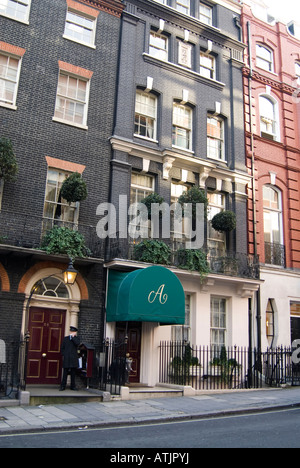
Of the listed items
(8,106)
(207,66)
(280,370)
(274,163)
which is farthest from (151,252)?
(207,66)

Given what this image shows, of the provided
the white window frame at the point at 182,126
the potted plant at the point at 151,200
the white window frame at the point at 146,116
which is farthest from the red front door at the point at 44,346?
the white window frame at the point at 182,126

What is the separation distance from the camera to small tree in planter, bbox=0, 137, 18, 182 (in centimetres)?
1348

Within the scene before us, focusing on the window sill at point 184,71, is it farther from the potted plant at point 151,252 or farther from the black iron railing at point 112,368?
the black iron railing at point 112,368

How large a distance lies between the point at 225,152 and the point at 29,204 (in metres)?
9.71

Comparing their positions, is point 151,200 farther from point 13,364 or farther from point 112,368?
point 13,364

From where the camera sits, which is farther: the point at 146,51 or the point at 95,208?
the point at 146,51

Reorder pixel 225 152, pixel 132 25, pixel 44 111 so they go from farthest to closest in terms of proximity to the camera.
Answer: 1. pixel 225 152
2. pixel 132 25
3. pixel 44 111

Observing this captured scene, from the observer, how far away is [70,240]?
1404cm

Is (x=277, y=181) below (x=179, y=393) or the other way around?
the other way around

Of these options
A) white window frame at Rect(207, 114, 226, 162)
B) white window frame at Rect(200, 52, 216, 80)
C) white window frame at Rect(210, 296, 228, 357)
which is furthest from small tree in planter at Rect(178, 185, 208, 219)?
white window frame at Rect(200, 52, 216, 80)
